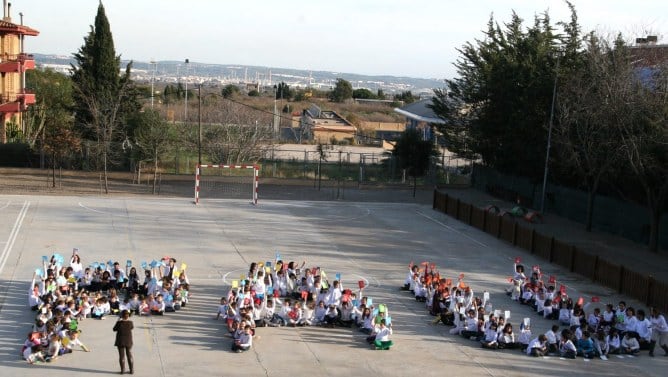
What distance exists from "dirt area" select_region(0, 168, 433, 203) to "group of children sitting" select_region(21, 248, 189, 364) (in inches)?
809

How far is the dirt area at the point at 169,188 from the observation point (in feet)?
150

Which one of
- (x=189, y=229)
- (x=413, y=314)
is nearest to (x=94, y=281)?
(x=413, y=314)

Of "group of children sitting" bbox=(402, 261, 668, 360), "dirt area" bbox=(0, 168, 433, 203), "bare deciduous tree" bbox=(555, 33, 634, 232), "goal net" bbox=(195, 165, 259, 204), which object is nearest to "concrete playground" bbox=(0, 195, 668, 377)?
"group of children sitting" bbox=(402, 261, 668, 360)

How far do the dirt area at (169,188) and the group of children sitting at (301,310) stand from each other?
882 inches

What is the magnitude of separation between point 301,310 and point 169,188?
1086 inches

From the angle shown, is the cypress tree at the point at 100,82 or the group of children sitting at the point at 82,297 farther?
the cypress tree at the point at 100,82

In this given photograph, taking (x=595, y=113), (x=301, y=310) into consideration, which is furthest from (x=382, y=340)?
(x=595, y=113)

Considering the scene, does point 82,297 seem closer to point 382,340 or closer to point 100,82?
point 382,340

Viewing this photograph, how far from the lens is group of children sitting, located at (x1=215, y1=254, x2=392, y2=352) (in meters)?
20.5

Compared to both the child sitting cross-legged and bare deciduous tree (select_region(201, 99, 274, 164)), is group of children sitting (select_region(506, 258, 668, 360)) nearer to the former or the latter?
the child sitting cross-legged

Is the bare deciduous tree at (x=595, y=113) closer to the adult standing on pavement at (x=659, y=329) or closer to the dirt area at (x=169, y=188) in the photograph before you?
the dirt area at (x=169, y=188)

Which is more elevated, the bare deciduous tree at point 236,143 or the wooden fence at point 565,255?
the bare deciduous tree at point 236,143

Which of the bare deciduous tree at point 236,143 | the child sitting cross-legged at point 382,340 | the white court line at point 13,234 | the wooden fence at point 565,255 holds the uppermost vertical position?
the bare deciduous tree at point 236,143

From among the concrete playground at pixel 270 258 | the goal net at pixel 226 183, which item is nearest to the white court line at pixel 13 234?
the concrete playground at pixel 270 258
